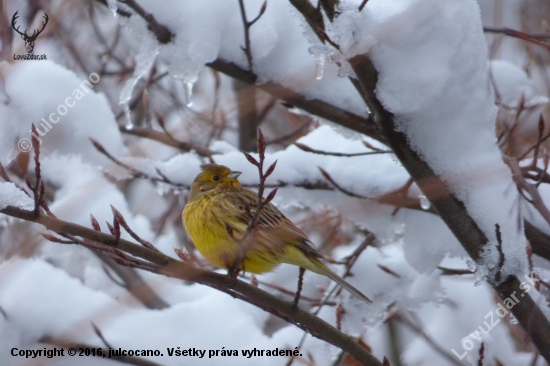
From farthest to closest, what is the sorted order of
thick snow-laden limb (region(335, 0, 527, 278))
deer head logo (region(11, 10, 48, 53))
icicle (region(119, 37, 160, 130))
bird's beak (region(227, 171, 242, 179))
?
1. deer head logo (region(11, 10, 48, 53))
2. bird's beak (region(227, 171, 242, 179))
3. icicle (region(119, 37, 160, 130))
4. thick snow-laden limb (region(335, 0, 527, 278))

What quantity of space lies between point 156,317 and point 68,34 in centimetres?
420

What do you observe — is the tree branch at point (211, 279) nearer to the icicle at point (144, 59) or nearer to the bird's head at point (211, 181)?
the icicle at point (144, 59)

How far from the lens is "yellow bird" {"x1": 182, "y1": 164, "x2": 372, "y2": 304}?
3.79m

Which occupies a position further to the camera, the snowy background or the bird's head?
the bird's head

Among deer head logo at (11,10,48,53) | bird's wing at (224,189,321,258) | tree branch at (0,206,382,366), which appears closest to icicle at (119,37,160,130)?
bird's wing at (224,189,321,258)

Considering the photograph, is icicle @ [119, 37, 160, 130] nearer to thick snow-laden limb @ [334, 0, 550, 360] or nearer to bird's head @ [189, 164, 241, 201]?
bird's head @ [189, 164, 241, 201]

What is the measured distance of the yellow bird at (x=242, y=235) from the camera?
149 inches

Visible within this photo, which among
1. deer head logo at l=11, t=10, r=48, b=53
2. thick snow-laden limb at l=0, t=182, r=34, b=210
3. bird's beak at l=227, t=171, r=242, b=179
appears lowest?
thick snow-laden limb at l=0, t=182, r=34, b=210

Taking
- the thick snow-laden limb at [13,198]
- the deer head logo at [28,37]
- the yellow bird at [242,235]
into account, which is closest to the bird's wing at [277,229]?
the yellow bird at [242,235]

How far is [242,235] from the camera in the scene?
392 centimetres

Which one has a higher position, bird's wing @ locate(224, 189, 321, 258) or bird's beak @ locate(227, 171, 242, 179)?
bird's beak @ locate(227, 171, 242, 179)

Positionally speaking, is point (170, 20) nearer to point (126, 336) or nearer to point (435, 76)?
point (435, 76)

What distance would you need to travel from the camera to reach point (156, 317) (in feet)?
13.8

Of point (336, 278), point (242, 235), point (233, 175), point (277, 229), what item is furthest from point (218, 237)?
point (336, 278)
